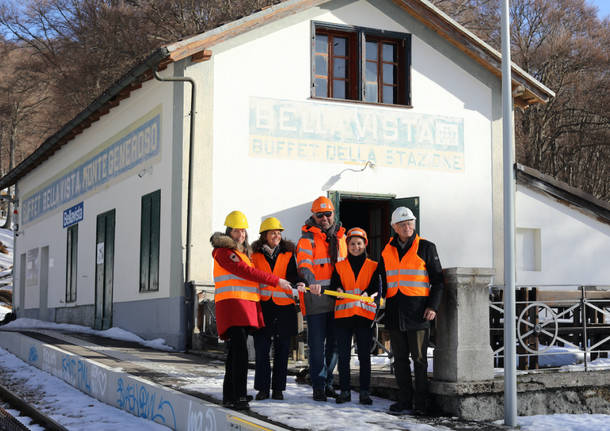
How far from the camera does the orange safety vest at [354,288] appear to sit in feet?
27.2

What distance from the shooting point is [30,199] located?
29250 millimetres

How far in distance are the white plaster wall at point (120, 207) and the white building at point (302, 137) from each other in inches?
2.6

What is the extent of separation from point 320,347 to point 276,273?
2.80ft

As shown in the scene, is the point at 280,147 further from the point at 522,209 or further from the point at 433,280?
the point at 433,280

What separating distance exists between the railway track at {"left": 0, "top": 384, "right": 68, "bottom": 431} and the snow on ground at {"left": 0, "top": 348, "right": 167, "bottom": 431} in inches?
4.1

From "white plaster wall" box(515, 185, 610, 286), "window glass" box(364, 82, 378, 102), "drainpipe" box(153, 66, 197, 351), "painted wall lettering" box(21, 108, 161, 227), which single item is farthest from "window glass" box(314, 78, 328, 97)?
"white plaster wall" box(515, 185, 610, 286)

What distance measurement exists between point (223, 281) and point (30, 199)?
23.1 metres

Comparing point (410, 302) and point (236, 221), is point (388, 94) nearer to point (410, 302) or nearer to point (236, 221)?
point (410, 302)

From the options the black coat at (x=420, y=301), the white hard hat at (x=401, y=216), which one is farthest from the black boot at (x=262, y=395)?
the white hard hat at (x=401, y=216)

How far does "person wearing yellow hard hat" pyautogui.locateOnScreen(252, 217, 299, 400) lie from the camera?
839cm

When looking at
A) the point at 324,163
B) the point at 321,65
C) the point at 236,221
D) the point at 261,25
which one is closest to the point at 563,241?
the point at 324,163

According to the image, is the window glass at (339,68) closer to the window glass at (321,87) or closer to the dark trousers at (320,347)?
the window glass at (321,87)

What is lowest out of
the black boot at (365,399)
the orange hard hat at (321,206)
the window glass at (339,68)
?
the black boot at (365,399)

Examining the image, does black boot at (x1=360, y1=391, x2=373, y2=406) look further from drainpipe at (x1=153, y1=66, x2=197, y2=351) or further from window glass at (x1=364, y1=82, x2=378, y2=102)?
window glass at (x1=364, y1=82, x2=378, y2=102)
